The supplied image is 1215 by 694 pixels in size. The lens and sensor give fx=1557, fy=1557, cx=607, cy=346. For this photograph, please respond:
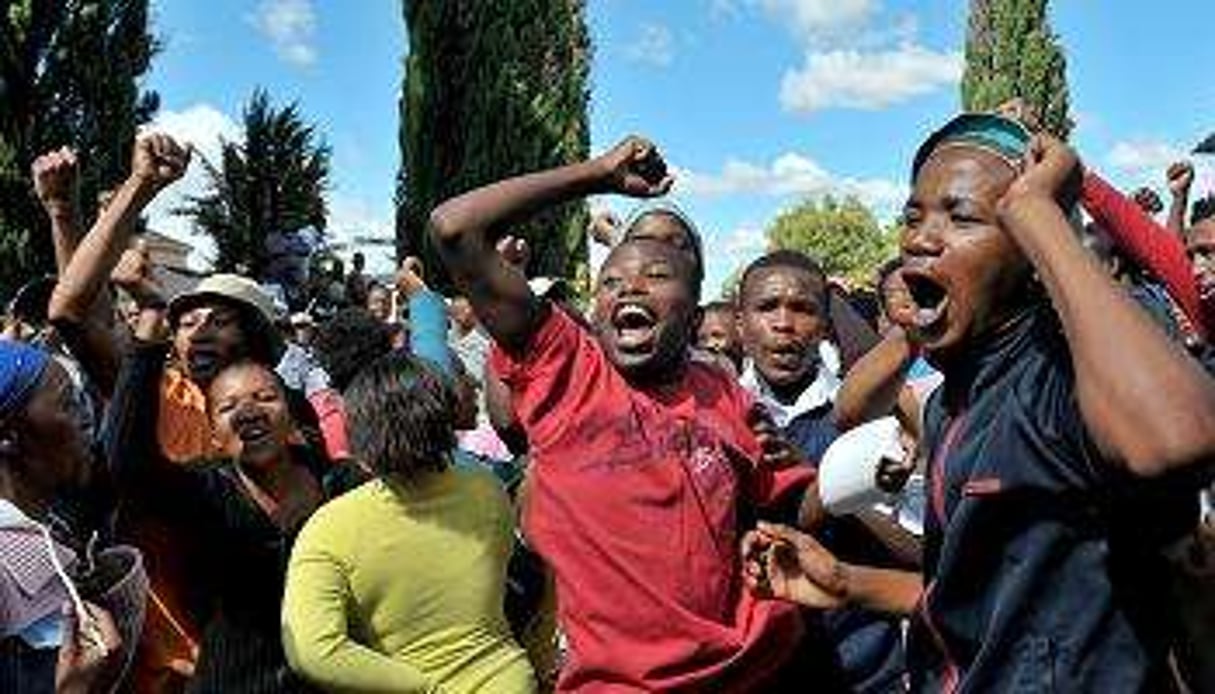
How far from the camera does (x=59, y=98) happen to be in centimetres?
1513

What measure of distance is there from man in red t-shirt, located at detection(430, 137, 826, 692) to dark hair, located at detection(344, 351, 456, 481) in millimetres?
358

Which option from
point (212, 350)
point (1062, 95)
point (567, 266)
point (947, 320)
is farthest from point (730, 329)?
point (1062, 95)

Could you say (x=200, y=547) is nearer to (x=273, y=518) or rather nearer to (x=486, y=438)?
(x=273, y=518)

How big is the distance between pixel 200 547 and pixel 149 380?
41 cm

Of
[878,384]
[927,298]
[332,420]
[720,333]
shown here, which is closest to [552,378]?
[878,384]

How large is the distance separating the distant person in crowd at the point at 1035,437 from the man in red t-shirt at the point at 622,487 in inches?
32.9

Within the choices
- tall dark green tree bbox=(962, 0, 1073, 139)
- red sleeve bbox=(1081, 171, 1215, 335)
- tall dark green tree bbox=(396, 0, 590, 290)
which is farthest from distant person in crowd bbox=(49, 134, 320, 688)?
tall dark green tree bbox=(962, 0, 1073, 139)

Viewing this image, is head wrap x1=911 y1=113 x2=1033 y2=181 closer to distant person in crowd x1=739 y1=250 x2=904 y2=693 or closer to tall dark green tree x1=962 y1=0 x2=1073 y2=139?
distant person in crowd x1=739 y1=250 x2=904 y2=693

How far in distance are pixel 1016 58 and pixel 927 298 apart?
112 ft

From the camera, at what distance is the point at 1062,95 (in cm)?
3488

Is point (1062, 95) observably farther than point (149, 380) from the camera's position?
Yes

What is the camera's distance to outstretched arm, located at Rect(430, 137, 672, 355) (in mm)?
3137

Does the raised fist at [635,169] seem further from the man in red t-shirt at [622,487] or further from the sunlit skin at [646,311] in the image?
the sunlit skin at [646,311]

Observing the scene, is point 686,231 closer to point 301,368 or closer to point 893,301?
point 893,301
